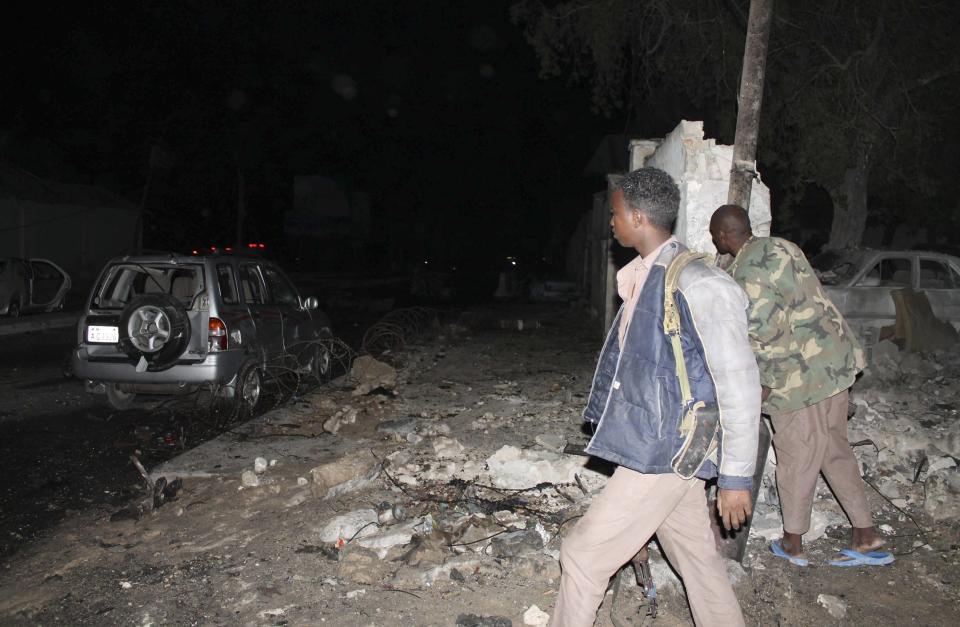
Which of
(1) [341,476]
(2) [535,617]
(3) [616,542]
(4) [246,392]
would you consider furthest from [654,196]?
(4) [246,392]

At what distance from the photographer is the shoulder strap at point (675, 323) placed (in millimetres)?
2238

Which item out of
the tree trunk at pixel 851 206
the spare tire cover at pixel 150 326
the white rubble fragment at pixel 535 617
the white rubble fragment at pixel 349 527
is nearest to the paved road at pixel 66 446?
the spare tire cover at pixel 150 326

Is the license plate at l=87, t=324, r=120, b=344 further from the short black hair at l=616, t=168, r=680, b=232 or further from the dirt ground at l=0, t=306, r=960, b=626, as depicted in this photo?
the short black hair at l=616, t=168, r=680, b=232

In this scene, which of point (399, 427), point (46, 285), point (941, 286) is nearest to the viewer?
point (399, 427)

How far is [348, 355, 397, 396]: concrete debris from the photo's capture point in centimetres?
820

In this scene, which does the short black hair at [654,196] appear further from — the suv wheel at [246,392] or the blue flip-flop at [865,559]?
the suv wheel at [246,392]

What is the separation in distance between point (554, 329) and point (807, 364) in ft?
35.9

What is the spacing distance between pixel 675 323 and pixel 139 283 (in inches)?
275

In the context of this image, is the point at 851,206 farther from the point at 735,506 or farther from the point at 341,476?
the point at 735,506

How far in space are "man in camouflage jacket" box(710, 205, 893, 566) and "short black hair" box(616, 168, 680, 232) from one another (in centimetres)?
137

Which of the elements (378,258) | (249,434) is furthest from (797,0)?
(378,258)

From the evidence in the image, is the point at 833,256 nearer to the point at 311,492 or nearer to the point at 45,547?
the point at 311,492

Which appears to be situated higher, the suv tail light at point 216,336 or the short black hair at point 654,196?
the short black hair at point 654,196

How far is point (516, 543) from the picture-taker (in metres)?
3.86
